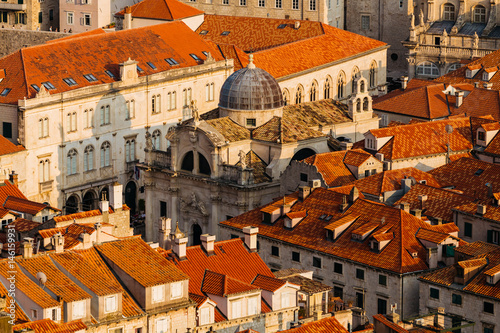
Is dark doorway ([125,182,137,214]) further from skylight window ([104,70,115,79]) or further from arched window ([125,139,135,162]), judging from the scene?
skylight window ([104,70,115,79])

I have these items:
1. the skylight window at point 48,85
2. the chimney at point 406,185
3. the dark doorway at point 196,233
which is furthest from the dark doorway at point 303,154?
the skylight window at point 48,85

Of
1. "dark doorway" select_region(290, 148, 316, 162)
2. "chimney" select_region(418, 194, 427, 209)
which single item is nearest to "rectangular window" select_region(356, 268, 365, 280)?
"chimney" select_region(418, 194, 427, 209)

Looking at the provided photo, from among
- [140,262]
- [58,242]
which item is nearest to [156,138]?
[58,242]

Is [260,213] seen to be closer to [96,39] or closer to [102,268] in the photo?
[102,268]

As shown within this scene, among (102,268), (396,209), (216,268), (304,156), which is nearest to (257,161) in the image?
(304,156)

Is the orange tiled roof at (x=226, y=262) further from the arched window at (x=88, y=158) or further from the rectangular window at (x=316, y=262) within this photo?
the arched window at (x=88, y=158)
